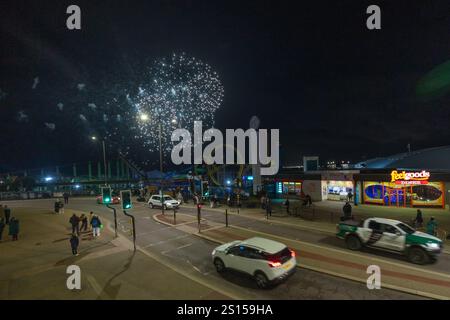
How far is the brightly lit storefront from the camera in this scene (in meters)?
24.5

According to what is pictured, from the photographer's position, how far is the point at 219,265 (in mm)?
11594

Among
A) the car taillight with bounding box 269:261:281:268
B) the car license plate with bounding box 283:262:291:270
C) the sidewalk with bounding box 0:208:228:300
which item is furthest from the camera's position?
the car license plate with bounding box 283:262:291:270

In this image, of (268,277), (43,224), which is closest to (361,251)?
(268,277)

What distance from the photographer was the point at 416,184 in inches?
1001

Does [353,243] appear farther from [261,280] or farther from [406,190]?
[406,190]

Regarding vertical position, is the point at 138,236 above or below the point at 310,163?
below

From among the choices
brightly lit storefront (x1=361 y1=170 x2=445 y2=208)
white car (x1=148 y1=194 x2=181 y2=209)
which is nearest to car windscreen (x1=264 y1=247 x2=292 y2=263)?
white car (x1=148 y1=194 x2=181 y2=209)

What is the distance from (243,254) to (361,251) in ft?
22.4

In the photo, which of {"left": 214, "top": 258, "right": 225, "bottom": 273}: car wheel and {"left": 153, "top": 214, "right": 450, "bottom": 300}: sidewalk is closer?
{"left": 153, "top": 214, "right": 450, "bottom": 300}: sidewalk

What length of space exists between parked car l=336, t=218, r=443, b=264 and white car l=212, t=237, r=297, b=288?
198 inches

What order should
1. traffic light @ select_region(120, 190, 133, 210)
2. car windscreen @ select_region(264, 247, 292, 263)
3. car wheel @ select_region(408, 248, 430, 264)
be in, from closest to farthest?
car windscreen @ select_region(264, 247, 292, 263), car wheel @ select_region(408, 248, 430, 264), traffic light @ select_region(120, 190, 133, 210)

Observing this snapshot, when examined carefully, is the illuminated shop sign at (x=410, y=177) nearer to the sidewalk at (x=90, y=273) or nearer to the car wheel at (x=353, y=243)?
the car wheel at (x=353, y=243)

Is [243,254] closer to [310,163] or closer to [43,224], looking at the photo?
→ [43,224]

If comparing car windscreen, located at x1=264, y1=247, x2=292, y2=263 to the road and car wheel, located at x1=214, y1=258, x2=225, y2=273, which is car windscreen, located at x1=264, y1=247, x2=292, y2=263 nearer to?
the road
